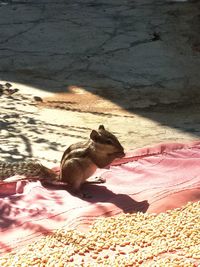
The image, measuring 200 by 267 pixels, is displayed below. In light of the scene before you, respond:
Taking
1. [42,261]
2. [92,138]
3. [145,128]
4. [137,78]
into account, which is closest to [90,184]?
[92,138]

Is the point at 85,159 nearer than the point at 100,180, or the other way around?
the point at 85,159

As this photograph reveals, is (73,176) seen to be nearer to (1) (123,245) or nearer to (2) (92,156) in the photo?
(2) (92,156)

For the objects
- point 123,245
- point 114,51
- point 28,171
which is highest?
point 114,51

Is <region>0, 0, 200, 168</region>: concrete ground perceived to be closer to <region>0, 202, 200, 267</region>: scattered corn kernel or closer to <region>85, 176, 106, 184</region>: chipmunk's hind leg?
<region>85, 176, 106, 184</region>: chipmunk's hind leg

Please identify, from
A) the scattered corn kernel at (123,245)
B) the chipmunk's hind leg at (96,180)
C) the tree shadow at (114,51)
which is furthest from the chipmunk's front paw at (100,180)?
the tree shadow at (114,51)

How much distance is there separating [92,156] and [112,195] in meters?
0.31

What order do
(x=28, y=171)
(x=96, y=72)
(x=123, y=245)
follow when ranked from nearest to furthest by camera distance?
1. (x=123, y=245)
2. (x=28, y=171)
3. (x=96, y=72)

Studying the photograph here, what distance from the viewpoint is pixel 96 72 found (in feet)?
27.2

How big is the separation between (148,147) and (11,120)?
5.32ft

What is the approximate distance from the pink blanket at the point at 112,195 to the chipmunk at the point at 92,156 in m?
0.15

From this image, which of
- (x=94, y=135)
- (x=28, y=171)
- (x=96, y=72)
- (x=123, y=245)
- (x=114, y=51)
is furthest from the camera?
(x=114, y=51)

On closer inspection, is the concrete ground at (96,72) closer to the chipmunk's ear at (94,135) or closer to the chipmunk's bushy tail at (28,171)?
the chipmunk's bushy tail at (28,171)

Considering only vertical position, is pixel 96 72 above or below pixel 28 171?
above

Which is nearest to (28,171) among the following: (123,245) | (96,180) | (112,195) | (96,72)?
(96,180)
